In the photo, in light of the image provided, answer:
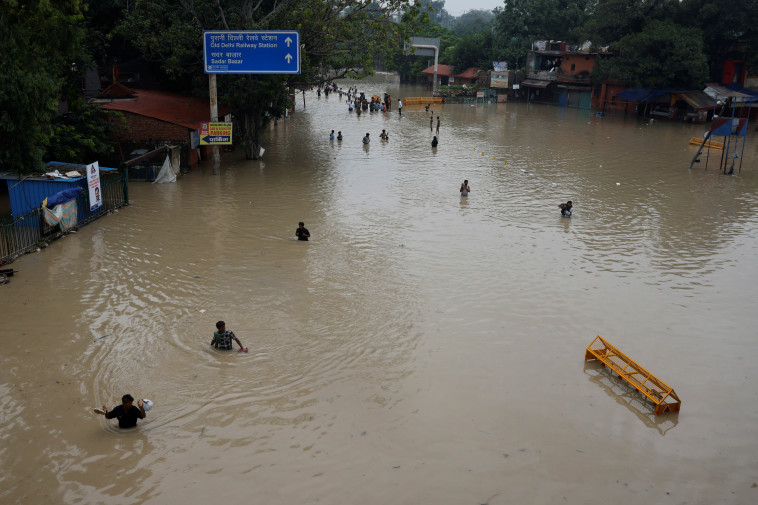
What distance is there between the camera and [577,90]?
61.2 m

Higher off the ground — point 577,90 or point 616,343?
point 577,90

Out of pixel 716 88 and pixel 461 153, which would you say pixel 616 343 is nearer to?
pixel 461 153

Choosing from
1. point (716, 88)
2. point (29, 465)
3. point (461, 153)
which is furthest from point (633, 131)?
point (29, 465)

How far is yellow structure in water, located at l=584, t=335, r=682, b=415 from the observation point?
9.65 metres

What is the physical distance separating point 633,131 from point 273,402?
42.1 meters

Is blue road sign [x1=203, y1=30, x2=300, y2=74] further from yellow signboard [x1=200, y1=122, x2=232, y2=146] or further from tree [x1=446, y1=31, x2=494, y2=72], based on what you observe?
tree [x1=446, y1=31, x2=494, y2=72]

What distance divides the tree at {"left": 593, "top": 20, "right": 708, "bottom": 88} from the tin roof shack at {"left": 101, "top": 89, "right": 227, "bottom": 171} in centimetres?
3828

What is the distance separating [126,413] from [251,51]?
18317mm

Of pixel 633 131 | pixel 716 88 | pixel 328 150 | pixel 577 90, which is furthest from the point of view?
pixel 577 90

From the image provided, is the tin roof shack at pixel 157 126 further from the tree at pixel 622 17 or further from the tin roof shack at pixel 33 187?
the tree at pixel 622 17

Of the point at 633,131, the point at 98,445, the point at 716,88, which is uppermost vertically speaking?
the point at 716,88

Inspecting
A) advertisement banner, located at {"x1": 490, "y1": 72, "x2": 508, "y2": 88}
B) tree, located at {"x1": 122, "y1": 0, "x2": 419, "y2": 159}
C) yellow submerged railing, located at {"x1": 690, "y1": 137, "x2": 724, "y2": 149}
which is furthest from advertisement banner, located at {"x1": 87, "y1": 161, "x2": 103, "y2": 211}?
advertisement banner, located at {"x1": 490, "y1": 72, "x2": 508, "y2": 88}

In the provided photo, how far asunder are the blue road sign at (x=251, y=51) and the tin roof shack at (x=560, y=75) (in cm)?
4462

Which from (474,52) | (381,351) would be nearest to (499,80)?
(474,52)
